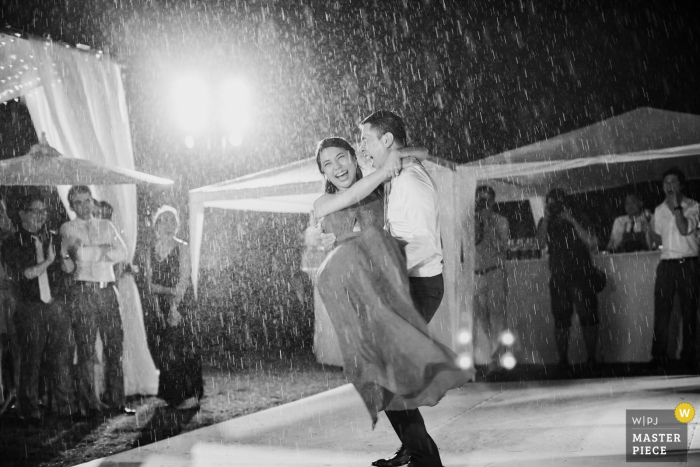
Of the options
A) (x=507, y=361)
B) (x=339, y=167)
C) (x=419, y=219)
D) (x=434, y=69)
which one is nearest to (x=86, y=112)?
(x=339, y=167)

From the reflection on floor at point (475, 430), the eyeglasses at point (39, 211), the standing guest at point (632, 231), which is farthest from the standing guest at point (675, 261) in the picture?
the eyeglasses at point (39, 211)

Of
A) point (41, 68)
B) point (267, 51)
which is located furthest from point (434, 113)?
point (41, 68)

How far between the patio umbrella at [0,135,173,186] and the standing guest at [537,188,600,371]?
4.68 metres

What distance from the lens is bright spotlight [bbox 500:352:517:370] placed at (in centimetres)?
762

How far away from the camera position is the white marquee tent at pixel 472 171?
7227mm

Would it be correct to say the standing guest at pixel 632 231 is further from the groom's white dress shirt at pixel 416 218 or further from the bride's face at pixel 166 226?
the groom's white dress shirt at pixel 416 218

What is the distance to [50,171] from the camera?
559cm

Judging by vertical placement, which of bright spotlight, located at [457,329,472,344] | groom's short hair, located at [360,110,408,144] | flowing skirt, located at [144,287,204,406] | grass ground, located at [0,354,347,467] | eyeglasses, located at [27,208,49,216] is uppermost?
eyeglasses, located at [27,208,49,216]

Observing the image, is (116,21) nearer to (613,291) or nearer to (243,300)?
(243,300)

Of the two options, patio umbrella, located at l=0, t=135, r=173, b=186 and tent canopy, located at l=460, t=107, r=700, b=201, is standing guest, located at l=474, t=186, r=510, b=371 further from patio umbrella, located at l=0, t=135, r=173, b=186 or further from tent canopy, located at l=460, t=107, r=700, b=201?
patio umbrella, located at l=0, t=135, r=173, b=186

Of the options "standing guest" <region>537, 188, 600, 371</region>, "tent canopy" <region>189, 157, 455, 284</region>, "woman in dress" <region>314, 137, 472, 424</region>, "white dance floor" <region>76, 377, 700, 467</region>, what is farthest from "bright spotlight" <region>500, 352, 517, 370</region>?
"woman in dress" <region>314, 137, 472, 424</region>

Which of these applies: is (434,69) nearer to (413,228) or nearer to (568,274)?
(568,274)

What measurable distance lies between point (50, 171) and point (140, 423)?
2.30 metres

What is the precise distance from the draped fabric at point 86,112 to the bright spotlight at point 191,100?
5.64 feet
